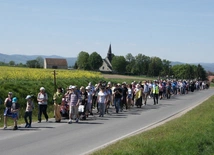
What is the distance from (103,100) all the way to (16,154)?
10.8 m

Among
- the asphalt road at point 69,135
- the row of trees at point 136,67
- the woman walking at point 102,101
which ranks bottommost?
the asphalt road at point 69,135

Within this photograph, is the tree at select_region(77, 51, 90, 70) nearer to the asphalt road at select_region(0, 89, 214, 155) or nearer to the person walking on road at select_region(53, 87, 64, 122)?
the asphalt road at select_region(0, 89, 214, 155)

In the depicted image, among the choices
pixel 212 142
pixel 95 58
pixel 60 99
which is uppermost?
pixel 95 58

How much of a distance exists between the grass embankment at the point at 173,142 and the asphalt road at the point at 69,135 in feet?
4.12

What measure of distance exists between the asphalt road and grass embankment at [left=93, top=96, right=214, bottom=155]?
1.26 meters

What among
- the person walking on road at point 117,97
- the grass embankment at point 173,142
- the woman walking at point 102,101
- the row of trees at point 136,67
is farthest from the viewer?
the row of trees at point 136,67

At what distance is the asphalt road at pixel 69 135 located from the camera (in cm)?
1230

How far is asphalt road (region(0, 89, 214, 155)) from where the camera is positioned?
12305 millimetres

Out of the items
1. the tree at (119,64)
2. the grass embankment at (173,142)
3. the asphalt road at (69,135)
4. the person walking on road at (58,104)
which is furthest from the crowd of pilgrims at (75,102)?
the tree at (119,64)

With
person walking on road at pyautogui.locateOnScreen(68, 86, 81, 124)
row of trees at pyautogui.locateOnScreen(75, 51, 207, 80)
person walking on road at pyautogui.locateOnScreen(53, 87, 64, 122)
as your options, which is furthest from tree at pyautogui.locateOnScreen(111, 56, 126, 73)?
person walking on road at pyautogui.locateOnScreen(68, 86, 81, 124)

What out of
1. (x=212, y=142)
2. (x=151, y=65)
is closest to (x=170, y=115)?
(x=212, y=142)

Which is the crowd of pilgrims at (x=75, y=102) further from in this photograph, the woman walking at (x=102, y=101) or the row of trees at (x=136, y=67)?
the row of trees at (x=136, y=67)

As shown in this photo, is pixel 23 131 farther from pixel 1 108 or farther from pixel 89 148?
pixel 1 108

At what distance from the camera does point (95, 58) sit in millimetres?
163875
